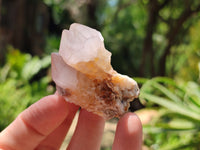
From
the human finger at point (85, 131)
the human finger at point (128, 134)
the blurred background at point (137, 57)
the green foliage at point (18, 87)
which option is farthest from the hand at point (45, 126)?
the green foliage at point (18, 87)

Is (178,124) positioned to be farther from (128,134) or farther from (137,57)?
(137,57)

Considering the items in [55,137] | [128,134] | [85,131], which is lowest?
[55,137]

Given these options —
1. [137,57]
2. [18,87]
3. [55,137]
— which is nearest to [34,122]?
[55,137]

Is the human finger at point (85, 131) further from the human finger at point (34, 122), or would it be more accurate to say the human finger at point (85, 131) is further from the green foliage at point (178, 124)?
the green foliage at point (178, 124)

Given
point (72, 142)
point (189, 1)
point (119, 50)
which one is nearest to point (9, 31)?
point (119, 50)

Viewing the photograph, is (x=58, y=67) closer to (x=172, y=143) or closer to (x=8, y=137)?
(x=8, y=137)

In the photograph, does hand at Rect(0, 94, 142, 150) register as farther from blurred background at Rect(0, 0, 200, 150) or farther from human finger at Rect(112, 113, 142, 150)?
blurred background at Rect(0, 0, 200, 150)
